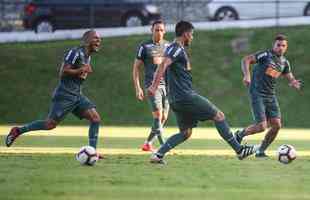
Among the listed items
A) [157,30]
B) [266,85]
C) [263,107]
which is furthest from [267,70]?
[157,30]

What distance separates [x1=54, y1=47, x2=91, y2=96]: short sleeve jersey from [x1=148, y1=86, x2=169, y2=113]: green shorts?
263 cm

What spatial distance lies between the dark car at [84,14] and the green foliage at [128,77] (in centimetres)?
216

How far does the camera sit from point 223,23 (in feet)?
138

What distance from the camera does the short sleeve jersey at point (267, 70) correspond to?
19.1m

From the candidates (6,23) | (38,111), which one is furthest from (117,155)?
(6,23)

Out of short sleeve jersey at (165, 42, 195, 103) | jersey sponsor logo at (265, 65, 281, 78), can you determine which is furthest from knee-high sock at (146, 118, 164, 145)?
short sleeve jersey at (165, 42, 195, 103)

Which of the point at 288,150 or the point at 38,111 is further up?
the point at 288,150

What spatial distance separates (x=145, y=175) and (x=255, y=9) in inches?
1123

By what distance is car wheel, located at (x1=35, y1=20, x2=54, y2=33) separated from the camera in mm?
42781

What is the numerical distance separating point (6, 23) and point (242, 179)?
101ft

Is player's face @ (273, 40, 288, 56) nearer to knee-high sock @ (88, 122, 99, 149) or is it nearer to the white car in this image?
knee-high sock @ (88, 122, 99, 149)

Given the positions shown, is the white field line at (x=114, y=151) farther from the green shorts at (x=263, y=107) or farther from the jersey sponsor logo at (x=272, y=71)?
the jersey sponsor logo at (x=272, y=71)

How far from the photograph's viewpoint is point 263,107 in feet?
62.9

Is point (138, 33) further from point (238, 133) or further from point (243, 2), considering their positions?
point (238, 133)
